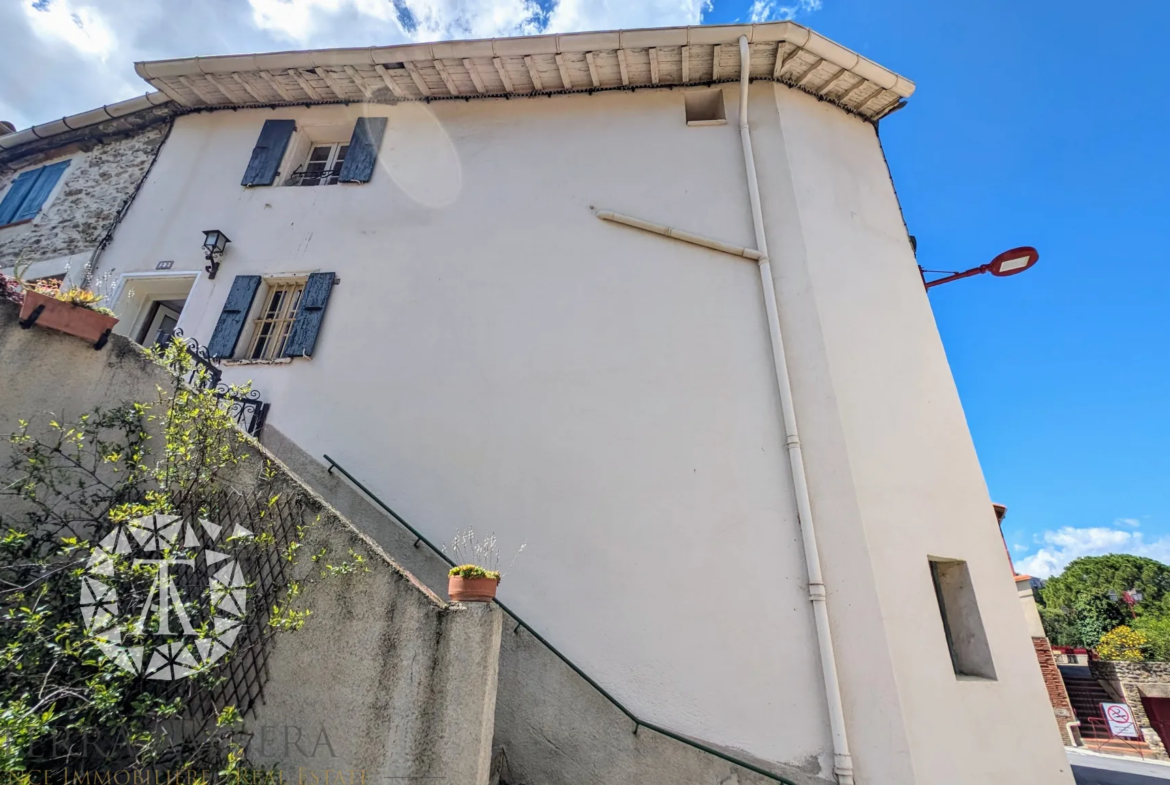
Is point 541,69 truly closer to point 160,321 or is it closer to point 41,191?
point 160,321

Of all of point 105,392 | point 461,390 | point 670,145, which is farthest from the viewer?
point 670,145

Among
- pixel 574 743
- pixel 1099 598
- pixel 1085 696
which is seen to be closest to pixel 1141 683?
pixel 1085 696

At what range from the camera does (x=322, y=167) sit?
25.4 feet

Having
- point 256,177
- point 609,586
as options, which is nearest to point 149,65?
point 256,177

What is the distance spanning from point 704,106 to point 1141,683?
23.7 m

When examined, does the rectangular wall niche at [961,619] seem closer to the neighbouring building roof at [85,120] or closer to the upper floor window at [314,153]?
the upper floor window at [314,153]

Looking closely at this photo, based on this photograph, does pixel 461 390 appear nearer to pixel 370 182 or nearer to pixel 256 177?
pixel 370 182

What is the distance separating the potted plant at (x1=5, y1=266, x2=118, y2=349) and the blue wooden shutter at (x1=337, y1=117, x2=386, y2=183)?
398 cm

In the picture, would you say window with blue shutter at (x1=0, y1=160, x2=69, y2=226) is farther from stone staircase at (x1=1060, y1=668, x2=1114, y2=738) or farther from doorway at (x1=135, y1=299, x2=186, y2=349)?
stone staircase at (x1=1060, y1=668, x2=1114, y2=738)

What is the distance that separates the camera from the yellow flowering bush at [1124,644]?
2162 cm

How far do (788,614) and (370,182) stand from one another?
269 inches

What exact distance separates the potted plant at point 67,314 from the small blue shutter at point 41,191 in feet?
21.0

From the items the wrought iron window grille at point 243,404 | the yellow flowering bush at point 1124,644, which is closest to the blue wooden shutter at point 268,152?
the wrought iron window grille at point 243,404

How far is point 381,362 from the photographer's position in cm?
594
